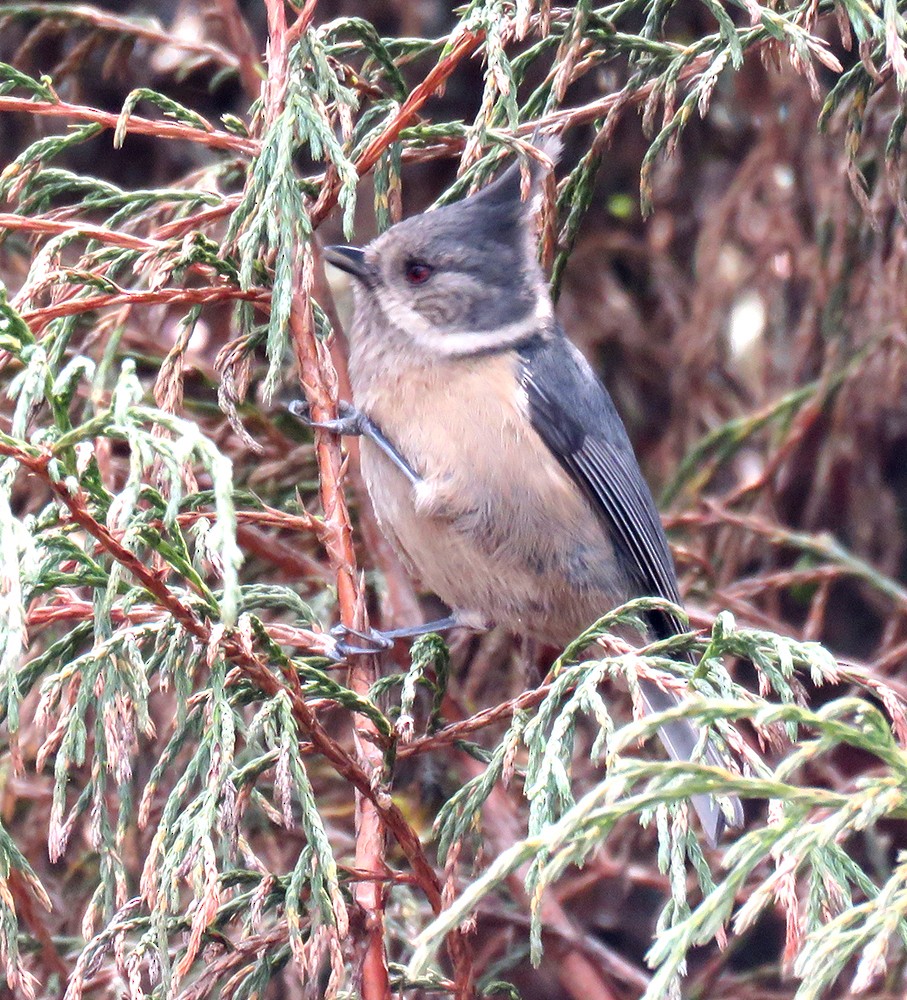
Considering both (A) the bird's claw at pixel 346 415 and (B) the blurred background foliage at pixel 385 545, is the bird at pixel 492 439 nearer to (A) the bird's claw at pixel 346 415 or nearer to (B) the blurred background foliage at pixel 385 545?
(A) the bird's claw at pixel 346 415

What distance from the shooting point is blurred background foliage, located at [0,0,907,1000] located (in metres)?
1.96

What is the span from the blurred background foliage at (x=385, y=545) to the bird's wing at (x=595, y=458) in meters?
0.19

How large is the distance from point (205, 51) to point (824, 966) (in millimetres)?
2532

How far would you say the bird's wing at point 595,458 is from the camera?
3.47m

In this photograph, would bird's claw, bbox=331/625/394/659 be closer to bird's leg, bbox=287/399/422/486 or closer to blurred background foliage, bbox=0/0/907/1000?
blurred background foliage, bbox=0/0/907/1000

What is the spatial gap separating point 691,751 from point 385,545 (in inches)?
40.0

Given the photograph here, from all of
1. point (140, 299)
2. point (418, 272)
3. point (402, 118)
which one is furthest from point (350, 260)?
point (140, 299)

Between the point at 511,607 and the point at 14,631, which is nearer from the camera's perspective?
the point at 14,631

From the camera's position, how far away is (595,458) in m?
3.59

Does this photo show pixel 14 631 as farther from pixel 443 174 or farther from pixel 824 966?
pixel 443 174

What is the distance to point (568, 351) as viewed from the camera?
3.64 m

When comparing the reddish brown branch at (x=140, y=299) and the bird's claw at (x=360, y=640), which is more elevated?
the reddish brown branch at (x=140, y=299)

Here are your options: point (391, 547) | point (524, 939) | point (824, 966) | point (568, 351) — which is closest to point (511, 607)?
point (391, 547)

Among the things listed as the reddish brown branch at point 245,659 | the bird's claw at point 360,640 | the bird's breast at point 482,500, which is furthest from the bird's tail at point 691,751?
the reddish brown branch at point 245,659
